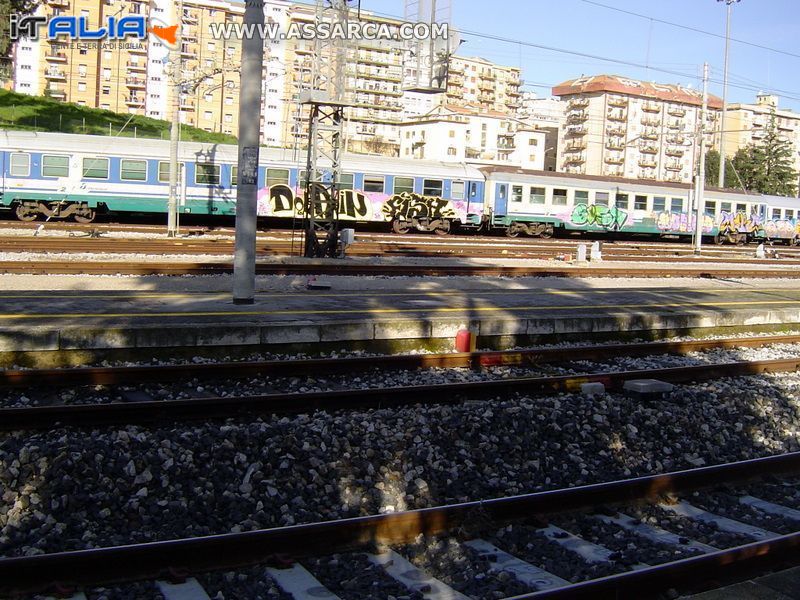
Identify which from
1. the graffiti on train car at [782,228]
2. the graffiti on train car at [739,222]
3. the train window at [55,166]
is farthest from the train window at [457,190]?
the graffiti on train car at [782,228]

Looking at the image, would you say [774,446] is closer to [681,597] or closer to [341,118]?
[681,597]

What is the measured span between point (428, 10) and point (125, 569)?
69.6ft

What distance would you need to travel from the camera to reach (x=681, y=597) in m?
4.57

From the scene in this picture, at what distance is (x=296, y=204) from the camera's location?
3077 cm

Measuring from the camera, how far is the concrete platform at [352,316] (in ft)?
32.6

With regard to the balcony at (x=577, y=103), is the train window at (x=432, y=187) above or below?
below

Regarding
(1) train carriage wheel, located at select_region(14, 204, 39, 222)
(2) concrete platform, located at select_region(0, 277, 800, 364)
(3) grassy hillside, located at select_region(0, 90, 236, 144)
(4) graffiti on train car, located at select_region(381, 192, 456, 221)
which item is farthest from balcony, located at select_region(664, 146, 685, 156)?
(2) concrete platform, located at select_region(0, 277, 800, 364)

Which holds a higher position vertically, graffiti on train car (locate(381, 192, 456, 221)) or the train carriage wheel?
graffiti on train car (locate(381, 192, 456, 221))

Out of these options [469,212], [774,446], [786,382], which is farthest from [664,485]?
[469,212]

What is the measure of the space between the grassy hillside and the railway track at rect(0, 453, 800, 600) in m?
48.5

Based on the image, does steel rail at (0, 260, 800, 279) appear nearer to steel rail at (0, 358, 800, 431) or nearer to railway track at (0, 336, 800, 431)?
railway track at (0, 336, 800, 431)

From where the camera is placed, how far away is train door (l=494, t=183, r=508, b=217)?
35219 millimetres

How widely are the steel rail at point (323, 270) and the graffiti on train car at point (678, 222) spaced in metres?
16.4

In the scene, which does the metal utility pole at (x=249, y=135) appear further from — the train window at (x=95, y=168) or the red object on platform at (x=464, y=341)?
the train window at (x=95, y=168)
